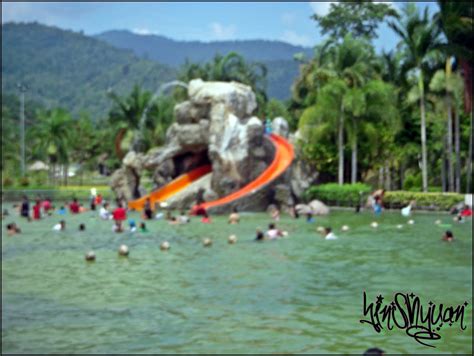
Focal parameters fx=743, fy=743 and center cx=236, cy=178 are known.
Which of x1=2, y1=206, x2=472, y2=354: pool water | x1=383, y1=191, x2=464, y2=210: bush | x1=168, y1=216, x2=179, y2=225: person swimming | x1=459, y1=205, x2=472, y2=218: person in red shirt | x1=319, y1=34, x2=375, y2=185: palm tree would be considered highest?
x1=319, y1=34, x2=375, y2=185: palm tree

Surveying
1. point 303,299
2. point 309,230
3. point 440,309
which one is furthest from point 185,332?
point 309,230

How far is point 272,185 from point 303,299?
90.3 ft

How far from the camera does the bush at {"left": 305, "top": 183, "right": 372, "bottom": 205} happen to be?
43.9 meters

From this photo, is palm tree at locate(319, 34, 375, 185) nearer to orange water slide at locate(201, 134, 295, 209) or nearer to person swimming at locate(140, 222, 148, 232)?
orange water slide at locate(201, 134, 295, 209)

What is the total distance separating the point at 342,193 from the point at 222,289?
2923 cm

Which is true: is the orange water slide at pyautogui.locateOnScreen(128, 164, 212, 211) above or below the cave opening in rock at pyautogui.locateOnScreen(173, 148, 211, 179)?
below

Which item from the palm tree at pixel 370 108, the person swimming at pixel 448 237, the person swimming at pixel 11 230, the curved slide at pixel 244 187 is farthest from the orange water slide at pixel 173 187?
the person swimming at pixel 448 237

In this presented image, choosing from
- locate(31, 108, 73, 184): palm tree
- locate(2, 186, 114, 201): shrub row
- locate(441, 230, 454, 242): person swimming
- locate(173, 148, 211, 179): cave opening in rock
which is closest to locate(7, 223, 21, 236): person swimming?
locate(441, 230, 454, 242): person swimming

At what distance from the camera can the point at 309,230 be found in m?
30.4

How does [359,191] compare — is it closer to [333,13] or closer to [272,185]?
[272,185]

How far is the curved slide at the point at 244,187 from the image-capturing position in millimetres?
41438

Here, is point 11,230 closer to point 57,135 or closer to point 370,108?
point 370,108

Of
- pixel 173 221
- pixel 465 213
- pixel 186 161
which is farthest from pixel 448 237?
pixel 186 161

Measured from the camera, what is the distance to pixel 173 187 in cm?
4628
